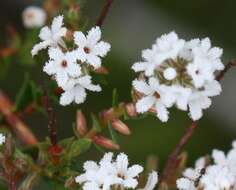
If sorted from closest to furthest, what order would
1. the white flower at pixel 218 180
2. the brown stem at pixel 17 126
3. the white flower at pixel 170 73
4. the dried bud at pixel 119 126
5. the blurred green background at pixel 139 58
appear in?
the white flower at pixel 170 73 → the white flower at pixel 218 180 → the dried bud at pixel 119 126 → the brown stem at pixel 17 126 → the blurred green background at pixel 139 58

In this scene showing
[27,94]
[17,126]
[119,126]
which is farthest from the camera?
[17,126]

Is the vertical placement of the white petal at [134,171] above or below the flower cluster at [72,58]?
below

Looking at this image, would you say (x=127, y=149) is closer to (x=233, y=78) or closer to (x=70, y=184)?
(x=233, y=78)

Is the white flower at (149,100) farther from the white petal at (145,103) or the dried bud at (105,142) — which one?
the dried bud at (105,142)

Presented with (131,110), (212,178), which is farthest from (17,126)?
(212,178)

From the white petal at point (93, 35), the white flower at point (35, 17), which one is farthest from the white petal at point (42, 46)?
the white flower at point (35, 17)

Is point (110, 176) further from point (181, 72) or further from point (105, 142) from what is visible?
point (181, 72)

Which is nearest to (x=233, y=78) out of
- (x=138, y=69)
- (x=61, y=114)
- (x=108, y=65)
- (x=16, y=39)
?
(x=108, y=65)

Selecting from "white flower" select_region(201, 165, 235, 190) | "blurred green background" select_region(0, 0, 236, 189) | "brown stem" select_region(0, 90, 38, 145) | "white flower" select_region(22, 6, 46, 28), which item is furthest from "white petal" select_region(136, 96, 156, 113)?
"blurred green background" select_region(0, 0, 236, 189)
